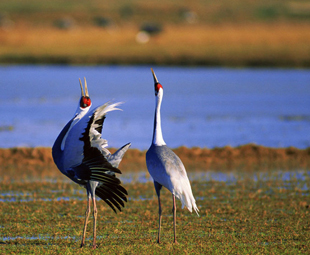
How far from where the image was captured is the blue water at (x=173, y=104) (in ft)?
58.4

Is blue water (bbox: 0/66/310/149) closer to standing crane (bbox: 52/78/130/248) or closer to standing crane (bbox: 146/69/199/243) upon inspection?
standing crane (bbox: 146/69/199/243)

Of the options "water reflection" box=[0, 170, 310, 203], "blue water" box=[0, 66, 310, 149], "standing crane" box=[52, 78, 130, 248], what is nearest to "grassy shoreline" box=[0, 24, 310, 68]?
"blue water" box=[0, 66, 310, 149]

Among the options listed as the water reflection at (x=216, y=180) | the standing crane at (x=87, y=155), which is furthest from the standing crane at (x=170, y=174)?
the water reflection at (x=216, y=180)

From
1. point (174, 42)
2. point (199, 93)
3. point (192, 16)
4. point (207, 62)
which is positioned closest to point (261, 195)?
point (199, 93)

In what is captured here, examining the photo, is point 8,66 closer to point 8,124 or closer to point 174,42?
point 174,42

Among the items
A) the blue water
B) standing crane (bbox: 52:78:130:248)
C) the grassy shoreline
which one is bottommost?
standing crane (bbox: 52:78:130:248)

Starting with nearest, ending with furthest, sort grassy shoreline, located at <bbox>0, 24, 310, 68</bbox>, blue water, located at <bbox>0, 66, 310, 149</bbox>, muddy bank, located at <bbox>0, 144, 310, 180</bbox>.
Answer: muddy bank, located at <bbox>0, 144, 310, 180</bbox> → blue water, located at <bbox>0, 66, 310, 149</bbox> → grassy shoreline, located at <bbox>0, 24, 310, 68</bbox>

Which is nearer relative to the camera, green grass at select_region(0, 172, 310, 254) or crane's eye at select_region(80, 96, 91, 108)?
green grass at select_region(0, 172, 310, 254)

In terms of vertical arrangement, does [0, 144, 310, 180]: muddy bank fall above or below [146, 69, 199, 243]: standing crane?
above

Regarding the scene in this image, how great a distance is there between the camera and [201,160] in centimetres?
1427

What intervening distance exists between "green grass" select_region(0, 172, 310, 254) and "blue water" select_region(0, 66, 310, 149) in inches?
193

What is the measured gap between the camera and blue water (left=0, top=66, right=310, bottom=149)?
17786 mm

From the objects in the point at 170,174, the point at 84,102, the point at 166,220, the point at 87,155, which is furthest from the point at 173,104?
the point at 87,155

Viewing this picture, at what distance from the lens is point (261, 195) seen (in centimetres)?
1082
